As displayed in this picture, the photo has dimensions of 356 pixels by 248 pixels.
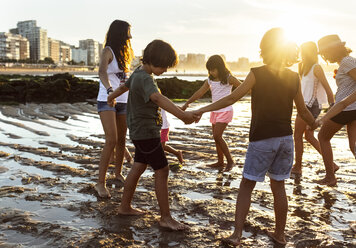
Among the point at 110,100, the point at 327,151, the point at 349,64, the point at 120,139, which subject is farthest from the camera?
the point at 120,139

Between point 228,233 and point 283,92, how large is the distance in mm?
1457

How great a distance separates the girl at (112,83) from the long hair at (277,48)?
199 centimetres

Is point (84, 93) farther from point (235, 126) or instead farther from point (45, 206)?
point (45, 206)

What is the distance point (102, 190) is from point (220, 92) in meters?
2.77

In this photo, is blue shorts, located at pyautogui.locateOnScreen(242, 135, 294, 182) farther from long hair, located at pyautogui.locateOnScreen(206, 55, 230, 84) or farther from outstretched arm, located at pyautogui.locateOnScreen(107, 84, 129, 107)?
long hair, located at pyautogui.locateOnScreen(206, 55, 230, 84)

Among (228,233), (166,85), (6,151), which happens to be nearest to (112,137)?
(228,233)

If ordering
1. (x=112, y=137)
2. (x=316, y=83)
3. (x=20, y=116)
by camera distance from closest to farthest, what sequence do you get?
(x=112, y=137)
(x=316, y=83)
(x=20, y=116)

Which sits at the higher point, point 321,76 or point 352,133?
point 321,76

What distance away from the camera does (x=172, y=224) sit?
11.1 ft

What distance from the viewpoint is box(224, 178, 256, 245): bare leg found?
3100 millimetres

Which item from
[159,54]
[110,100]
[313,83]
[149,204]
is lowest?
[149,204]

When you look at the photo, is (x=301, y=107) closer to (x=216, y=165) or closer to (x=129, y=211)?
(x=129, y=211)

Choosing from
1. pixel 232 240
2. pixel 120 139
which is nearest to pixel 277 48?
pixel 232 240

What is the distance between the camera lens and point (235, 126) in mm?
10352
